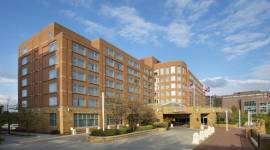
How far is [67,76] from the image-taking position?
48688 mm

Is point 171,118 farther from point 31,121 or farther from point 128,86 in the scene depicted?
point 31,121

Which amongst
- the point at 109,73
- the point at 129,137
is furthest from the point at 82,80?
the point at 129,137

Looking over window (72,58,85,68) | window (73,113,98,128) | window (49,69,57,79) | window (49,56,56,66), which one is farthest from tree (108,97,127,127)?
window (49,56,56,66)

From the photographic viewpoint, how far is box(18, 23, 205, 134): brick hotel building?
47.9 metres

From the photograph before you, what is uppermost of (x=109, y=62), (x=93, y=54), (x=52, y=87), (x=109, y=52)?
(x=109, y=52)

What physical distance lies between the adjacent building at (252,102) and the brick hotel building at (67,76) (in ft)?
306

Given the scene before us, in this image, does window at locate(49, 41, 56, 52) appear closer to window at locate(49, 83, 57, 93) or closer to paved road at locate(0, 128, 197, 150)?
A: window at locate(49, 83, 57, 93)

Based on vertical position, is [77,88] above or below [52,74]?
below

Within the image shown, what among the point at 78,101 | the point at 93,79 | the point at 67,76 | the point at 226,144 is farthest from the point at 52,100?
the point at 226,144

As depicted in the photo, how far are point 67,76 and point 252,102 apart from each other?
119651mm

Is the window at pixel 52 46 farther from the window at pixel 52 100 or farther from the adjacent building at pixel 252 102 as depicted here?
the adjacent building at pixel 252 102

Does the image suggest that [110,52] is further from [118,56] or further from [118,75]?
[118,75]

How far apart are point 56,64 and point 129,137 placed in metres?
22.0

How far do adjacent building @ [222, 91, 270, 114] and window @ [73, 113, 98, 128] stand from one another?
99.7 m
